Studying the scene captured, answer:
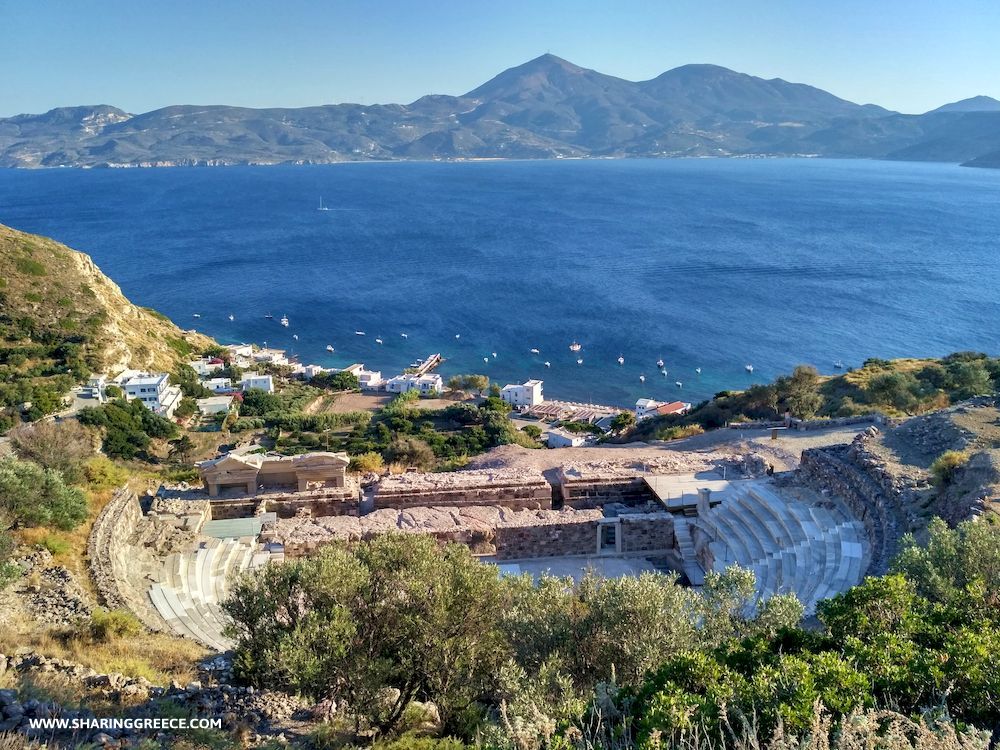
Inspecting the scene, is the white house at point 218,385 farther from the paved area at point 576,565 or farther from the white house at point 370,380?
the paved area at point 576,565

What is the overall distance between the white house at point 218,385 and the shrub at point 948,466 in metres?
38.3

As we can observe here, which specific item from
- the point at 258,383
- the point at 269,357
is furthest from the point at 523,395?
the point at 269,357

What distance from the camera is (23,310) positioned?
3931 centimetres

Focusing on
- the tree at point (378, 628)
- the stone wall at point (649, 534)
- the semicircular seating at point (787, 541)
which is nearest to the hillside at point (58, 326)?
the stone wall at point (649, 534)

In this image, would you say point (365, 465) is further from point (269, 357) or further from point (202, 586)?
point (269, 357)

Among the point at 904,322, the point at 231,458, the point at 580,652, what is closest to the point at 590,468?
the point at 231,458

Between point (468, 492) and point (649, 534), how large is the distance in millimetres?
4884

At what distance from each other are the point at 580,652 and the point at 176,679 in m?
5.54

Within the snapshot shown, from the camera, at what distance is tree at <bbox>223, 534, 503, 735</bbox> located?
8305 mm

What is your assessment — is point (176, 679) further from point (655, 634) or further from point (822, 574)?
point (822, 574)

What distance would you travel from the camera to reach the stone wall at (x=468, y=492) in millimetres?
19375

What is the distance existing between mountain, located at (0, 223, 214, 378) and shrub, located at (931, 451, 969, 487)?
3678 centimetres

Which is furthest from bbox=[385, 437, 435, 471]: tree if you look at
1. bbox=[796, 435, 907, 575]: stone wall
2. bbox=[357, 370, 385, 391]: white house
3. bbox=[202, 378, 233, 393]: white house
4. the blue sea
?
the blue sea

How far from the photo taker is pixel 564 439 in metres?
36.0
